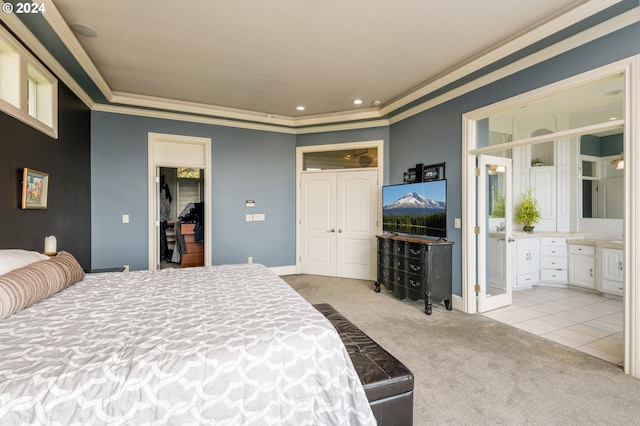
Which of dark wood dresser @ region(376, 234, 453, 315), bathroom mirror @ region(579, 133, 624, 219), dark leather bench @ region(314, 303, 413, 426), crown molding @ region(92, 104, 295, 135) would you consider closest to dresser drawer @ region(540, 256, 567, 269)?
bathroom mirror @ region(579, 133, 624, 219)

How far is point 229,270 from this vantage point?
2.56 meters

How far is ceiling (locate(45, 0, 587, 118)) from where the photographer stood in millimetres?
2408

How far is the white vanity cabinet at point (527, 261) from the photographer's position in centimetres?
465

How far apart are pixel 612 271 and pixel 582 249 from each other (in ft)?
1.58

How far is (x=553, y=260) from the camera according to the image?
4.75 metres

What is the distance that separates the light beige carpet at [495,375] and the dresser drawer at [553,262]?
2.34m

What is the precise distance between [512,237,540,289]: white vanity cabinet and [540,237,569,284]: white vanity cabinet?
73 mm

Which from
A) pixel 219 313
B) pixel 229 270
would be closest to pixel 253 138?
pixel 229 270

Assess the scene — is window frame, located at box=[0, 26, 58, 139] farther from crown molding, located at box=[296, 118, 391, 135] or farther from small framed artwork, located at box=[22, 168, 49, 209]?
crown molding, located at box=[296, 118, 391, 135]

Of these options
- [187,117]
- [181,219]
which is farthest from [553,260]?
[181,219]

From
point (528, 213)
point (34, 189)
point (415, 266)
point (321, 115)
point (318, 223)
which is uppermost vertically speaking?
point (321, 115)

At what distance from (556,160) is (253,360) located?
19.6 ft

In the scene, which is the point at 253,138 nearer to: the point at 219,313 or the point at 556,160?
the point at 219,313

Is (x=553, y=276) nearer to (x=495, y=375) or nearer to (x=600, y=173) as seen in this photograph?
(x=600, y=173)
